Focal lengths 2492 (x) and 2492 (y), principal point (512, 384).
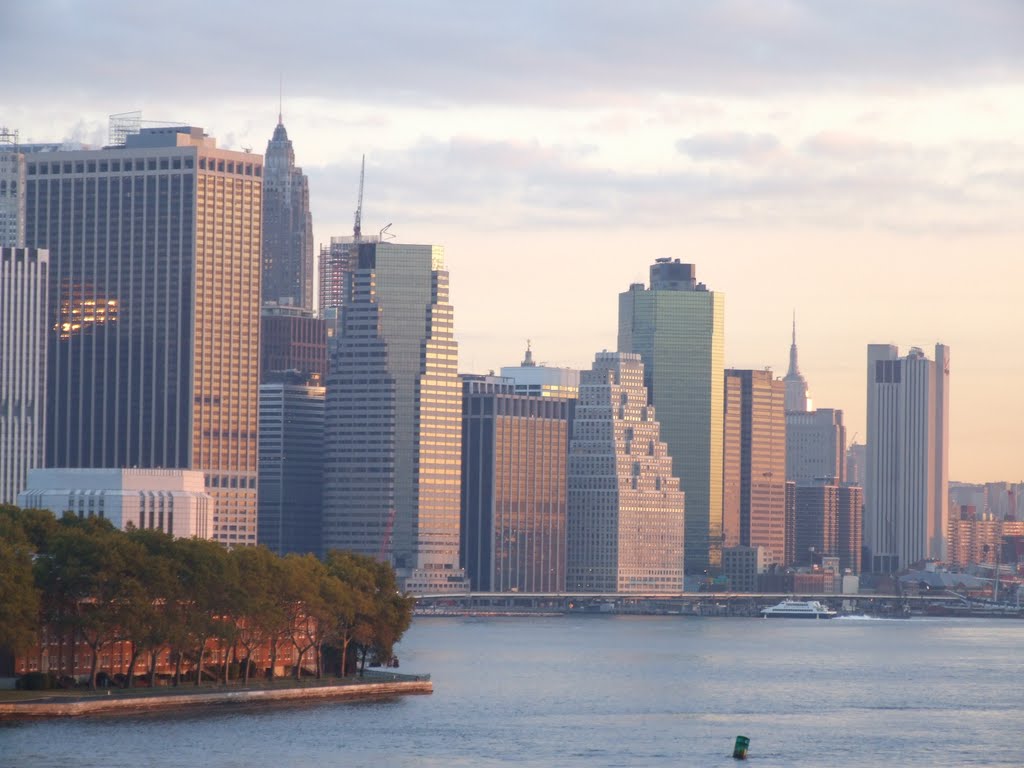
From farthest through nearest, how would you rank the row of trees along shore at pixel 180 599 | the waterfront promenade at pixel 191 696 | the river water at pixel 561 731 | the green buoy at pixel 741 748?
the row of trees along shore at pixel 180 599
the waterfront promenade at pixel 191 696
the green buoy at pixel 741 748
the river water at pixel 561 731

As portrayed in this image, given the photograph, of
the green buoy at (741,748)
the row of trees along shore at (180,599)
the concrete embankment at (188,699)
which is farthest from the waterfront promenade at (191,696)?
the green buoy at (741,748)

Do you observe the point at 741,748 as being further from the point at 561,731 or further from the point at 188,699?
the point at 188,699

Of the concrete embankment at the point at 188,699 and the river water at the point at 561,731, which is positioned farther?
the concrete embankment at the point at 188,699

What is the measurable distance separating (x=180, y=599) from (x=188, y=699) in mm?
6578

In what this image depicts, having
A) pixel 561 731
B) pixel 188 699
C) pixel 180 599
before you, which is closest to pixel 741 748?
pixel 561 731

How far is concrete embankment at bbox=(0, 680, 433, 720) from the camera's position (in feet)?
440

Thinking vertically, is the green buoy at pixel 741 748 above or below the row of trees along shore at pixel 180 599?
below

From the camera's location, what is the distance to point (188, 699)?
5684 inches

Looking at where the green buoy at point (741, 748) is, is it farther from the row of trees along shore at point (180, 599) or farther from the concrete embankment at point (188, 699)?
the row of trees along shore at point (180, 599)

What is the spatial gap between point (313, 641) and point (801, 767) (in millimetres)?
44357

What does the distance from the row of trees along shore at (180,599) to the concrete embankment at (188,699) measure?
337 centimetres

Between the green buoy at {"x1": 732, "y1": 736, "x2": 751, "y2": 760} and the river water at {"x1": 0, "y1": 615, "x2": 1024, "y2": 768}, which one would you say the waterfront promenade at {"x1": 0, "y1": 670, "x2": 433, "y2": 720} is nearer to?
the river water at {"x1": 0, "y1": 615, "x2": 1024, "y2": 768}

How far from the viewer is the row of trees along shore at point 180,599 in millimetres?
142125

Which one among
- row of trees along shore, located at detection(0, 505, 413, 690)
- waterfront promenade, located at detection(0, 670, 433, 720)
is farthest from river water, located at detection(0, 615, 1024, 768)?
row of trees along shore, located at detection(0, 505, 413, 690)
